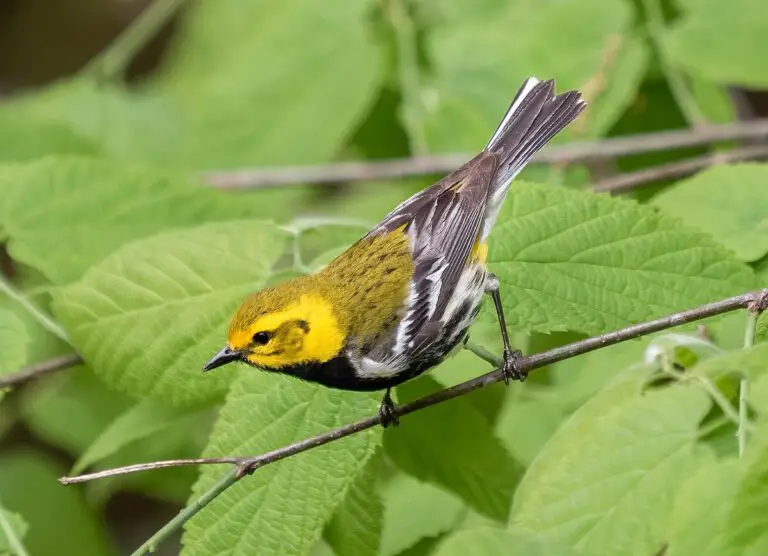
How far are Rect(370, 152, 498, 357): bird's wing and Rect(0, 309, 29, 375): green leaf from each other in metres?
0.83

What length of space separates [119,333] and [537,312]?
0.92 meters

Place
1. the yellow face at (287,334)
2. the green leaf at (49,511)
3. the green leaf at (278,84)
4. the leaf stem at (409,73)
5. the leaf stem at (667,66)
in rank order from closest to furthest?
the yellow face at (287,334) → the leaf stem at (667,66) → the leaf stem at (409,73) → the green leaf at (278,84) → the green leaf at (49,511)

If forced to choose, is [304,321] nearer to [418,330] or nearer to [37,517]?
[418,330]

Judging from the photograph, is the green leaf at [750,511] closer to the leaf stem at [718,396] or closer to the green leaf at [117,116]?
the leaf stem at [718,396]

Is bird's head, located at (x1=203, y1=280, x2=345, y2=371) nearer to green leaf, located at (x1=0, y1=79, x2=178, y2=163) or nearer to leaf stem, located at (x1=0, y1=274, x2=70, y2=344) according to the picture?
leaf stem, located at (x1=0, y1=274, x2=70, y2=344)

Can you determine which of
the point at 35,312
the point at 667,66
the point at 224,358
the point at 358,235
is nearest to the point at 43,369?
the point at 35,312

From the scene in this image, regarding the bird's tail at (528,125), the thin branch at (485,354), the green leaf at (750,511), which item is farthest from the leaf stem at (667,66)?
the green leaf at (750,511)

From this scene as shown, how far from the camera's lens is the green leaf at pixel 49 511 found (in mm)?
3785

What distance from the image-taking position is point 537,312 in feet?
6.09

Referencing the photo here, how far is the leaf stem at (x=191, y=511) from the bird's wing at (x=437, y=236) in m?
0.55

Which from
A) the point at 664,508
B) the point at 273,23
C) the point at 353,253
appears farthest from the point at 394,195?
the point at 664,508

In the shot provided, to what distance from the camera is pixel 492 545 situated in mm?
1216

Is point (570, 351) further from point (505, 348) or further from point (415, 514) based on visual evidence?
point (415, 514)

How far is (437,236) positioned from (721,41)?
1227 mm
